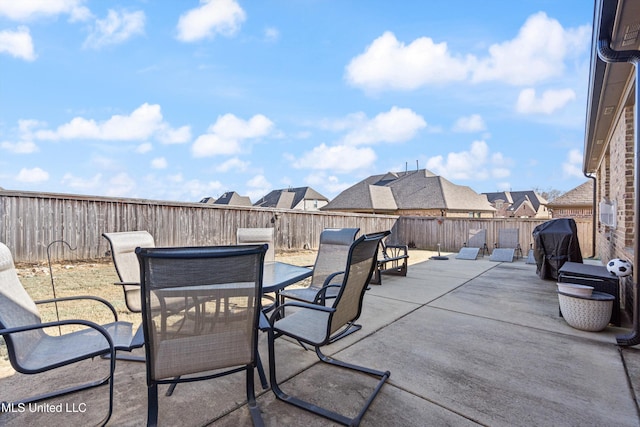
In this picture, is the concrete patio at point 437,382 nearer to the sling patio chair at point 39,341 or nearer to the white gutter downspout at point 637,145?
the white gutter downspout at point 637,145

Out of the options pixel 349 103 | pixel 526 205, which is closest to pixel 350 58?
pixel 349 103

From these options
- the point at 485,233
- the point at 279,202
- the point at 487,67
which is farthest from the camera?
the point at 279,202

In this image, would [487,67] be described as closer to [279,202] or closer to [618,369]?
[618,369]

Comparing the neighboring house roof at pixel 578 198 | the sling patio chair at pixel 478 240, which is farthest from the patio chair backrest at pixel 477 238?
the neighboring house roof at pixel 578 198

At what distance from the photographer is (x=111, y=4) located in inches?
225

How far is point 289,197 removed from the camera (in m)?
34.5

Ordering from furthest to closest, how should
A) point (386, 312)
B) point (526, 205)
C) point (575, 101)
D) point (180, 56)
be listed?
point (526, 205) → point (180, 56) → point (575, 101) → point (386, 312)

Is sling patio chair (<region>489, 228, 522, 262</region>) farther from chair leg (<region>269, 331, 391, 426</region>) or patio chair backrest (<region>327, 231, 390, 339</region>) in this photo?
patio chair backrest (<region>327, 231, 390, 339</region>)

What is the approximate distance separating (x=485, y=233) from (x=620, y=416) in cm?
1091

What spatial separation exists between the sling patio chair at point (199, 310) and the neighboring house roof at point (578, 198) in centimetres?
1944

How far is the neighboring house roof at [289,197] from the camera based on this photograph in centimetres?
3369

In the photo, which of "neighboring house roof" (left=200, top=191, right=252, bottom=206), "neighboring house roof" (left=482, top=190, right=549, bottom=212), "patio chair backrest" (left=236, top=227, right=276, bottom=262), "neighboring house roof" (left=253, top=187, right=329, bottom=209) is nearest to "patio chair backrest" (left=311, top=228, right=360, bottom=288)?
"patio chair backrest" (left=236, top=227, right=276, bottom=262)

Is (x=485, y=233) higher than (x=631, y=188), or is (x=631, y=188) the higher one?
(x=631, y=188)

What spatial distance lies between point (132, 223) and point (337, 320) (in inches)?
255
